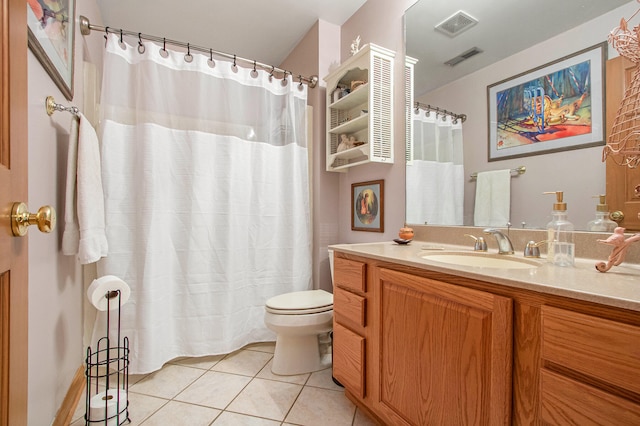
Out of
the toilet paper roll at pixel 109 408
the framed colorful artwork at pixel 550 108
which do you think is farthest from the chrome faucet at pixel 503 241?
the toilet paper roll at pixel 109 408

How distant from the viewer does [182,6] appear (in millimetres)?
2152

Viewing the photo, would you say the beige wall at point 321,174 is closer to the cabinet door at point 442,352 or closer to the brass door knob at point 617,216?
the cabinet door at point 442,352

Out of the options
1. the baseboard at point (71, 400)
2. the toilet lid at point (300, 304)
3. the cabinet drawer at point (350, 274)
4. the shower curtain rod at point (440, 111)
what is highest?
the shower curtain rod at point (440, 111)

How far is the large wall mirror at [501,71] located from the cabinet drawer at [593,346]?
600mm

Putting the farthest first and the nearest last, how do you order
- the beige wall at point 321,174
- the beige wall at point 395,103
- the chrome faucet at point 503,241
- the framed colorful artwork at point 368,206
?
the beige wall at point 321,174, the framed colorful artwork at point 368,206, the beige wall at point 395,103, the chrome faucet at point 503,241

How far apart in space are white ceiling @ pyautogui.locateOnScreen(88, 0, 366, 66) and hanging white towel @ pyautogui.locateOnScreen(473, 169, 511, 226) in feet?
5.32

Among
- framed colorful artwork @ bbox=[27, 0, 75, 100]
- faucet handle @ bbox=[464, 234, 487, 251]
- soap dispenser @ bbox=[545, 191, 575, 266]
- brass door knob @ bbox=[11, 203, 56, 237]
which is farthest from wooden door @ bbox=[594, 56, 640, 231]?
framed colorful artwork @ bbox=[27, 0, 75, 100]

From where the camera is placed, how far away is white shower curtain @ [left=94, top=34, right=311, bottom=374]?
170 cm

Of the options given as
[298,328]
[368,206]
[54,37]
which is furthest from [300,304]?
[54,37]

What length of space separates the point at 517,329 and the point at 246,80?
2.07 meters

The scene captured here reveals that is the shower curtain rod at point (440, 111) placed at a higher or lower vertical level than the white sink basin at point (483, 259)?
higher

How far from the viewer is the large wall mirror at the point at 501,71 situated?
1053mm

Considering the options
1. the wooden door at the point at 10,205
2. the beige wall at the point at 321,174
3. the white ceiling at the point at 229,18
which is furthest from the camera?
the beige wall at the point at 321,174

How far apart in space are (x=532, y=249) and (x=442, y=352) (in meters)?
0.55
